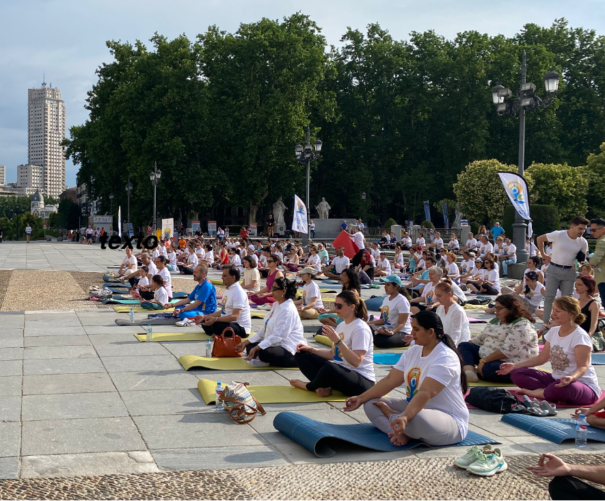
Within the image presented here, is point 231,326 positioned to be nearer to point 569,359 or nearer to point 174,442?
point 174,442

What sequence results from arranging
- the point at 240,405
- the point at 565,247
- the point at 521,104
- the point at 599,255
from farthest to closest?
1. the point at 521,104
2. the point at 565,247
3. the point at 599,255
4. the point at 240,405

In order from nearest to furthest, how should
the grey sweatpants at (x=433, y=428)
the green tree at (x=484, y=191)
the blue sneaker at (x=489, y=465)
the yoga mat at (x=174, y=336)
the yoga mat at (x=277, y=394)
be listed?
the blue sneaker at (x=489, y=465) < the grey sweatpants at (x=433, y=428) < the yoga mat at (x=277, y=394) < the yoga mat at (x=174, y=336) < the green tree at (x=484, y=191)

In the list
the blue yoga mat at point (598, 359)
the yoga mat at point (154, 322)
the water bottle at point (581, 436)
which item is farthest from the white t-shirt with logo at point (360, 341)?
the yoga mat at point (154, 322)

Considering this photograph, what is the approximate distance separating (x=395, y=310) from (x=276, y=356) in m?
2.50

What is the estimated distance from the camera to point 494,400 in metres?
6.39

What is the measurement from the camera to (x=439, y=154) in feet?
179

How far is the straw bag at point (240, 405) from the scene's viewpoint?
589cm

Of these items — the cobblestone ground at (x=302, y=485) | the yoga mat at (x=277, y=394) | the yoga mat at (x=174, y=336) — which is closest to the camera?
the cobblestone ground at (x=302, y=485)

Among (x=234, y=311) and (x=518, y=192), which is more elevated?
(x=518, y=192)

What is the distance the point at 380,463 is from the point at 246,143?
141 feet

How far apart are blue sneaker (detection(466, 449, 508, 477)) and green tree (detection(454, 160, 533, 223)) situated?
3551 centimetres

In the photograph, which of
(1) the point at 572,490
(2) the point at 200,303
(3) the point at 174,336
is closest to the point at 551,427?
(1) the point at 572,490

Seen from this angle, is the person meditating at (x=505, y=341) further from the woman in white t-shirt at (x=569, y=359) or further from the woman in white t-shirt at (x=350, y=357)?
the woman in white t-shirt at (x=350, y=357)

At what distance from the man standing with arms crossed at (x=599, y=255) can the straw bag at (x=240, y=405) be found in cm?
666
